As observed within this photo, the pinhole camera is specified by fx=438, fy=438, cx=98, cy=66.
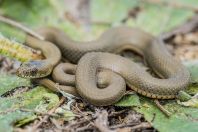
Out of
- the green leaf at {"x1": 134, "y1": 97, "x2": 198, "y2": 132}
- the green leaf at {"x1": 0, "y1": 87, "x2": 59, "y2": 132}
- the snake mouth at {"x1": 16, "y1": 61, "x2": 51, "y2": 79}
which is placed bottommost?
the green leaf at {"x1": 0, "y1": 87, "x2": 59, "y2": 132}

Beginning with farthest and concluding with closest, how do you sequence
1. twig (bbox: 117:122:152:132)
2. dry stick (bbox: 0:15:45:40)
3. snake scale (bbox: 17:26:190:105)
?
dry stick (bbox: 0:15:45:40), snake scale (bbox: 17:26:190:105), twig (bbox: 117:122:152:132)

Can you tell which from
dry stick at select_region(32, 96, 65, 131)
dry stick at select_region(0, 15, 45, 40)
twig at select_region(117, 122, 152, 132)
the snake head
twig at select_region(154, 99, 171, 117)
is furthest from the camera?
dry stick at select_region(0, 15, 45, 40)

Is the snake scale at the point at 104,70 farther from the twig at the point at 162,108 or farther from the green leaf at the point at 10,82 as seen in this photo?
the green leaf at the point at 10,82

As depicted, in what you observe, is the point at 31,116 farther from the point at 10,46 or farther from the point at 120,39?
the point at 120,39

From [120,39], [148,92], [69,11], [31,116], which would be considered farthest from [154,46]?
[31,116]

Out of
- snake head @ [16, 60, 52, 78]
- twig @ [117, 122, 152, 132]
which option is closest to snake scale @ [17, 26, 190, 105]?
snake head @ [16, 60, 52, 78]

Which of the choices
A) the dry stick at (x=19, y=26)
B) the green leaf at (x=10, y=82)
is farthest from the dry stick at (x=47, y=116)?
the dry stick at (x=19, y=26)

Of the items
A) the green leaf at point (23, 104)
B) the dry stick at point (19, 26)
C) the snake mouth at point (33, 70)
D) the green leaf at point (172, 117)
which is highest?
the dry stick at point (19, 26)

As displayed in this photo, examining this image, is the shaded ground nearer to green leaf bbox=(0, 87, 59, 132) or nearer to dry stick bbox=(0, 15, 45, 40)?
green leaf bbox=(0, 87, 59, 132)
